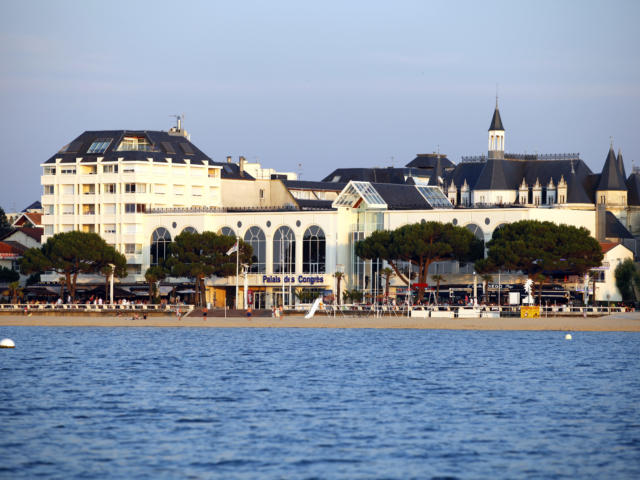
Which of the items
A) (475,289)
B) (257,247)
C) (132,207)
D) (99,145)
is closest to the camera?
(475,289)

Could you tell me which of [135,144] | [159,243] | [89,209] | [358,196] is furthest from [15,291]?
[358,196]

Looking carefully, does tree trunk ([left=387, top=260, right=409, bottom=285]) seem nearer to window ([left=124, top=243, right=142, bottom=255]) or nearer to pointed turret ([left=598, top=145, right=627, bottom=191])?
window ([left=124, top=243, right=142, bottom=255])

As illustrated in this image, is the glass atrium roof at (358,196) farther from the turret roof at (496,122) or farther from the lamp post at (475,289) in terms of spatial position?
the turret roof at (496,122)

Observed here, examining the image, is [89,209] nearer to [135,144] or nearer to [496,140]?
[135,144]

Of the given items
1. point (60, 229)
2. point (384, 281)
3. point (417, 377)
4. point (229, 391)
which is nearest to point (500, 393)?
point (417, 377)

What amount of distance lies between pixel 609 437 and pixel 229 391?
64.7 feet

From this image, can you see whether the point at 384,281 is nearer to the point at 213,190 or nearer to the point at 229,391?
the point at 213,190

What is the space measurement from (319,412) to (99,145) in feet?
376

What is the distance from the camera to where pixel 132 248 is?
15225 centimetres

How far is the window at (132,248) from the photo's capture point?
15162cm

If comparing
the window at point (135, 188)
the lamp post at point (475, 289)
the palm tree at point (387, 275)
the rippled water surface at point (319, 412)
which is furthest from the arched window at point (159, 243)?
the rippled water surface at point (319, 412)

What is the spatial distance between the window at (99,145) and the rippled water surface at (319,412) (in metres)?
75.7

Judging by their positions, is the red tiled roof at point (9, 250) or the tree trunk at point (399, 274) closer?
the tree trunk at point (399, 274)

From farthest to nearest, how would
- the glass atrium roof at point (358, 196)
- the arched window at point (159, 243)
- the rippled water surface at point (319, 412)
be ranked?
the arched window at point (159, 243)
the glass atrium roof at point (358, 196)
the rippled water surface at point (319, 412)
